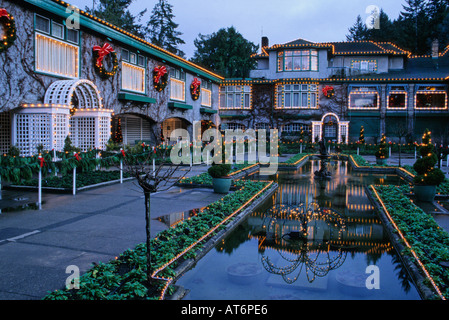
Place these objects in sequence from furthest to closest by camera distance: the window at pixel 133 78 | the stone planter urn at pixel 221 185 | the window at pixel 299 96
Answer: the window at pixel 299 96 < the window at pixel 133 78 < the stone planter urn at pixel 221 185

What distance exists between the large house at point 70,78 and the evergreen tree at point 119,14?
83.4ft

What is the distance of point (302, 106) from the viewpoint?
39.9m

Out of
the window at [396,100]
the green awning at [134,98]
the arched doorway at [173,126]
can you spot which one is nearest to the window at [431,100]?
the window at [396,100]

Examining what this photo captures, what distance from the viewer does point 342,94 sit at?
39812 millimetres

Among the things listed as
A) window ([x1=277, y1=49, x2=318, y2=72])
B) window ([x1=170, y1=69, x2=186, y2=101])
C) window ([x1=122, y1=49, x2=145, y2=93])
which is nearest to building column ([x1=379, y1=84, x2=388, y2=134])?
window ([x1=277, y1=49, x2=318, y2=72])

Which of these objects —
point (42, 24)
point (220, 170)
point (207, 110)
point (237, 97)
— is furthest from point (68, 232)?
point (237, 97)

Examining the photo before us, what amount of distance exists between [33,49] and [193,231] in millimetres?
11872

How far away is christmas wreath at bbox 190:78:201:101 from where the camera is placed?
31.3 m

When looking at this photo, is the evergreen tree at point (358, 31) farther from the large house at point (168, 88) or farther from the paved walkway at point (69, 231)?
the paved walkway at point (69, 231)

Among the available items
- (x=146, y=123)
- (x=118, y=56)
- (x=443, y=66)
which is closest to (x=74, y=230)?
(x=118, y=56)

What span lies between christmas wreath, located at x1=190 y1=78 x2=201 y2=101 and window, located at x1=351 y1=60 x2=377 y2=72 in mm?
18614

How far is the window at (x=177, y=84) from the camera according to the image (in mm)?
28220

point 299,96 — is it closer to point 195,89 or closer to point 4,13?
point 195,89

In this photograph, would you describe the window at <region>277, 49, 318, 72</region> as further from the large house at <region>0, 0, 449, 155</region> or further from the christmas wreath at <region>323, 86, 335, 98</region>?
the christmas wreath at <region>323, 86, 335, 98</region>
